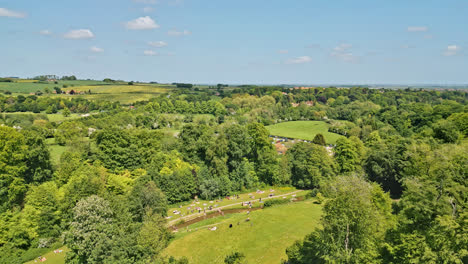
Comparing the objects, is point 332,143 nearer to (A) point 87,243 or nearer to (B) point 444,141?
(B) point 444,141

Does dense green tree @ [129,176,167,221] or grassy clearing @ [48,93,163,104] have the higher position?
grassy clearing @ [48,93,163,104]

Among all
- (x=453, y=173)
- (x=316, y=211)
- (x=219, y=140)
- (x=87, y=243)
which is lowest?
(x=316, y=211)

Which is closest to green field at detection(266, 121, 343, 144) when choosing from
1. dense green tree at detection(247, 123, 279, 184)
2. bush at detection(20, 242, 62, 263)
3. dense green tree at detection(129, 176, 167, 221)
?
dense green tree at detection(247, 123, 279, 184)

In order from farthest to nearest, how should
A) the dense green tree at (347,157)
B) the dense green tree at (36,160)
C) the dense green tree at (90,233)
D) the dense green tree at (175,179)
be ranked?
the dense green tree at (347,157) < the dense green tree at (175,179) < the dense green tree at (36,160) < the dense green tree at (90,233)

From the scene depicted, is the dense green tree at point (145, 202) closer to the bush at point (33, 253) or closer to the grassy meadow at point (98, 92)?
the bush at point (33, 253)

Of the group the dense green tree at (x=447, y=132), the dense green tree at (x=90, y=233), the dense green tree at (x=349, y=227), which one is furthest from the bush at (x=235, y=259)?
the dense green tree at (x=447, y=132)

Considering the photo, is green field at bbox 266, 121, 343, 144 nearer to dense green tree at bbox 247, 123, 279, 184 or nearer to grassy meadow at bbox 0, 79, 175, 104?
dense green tree at bbox 247, 123, 279, 184

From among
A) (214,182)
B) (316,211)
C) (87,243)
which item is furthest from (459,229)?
(214,182)
